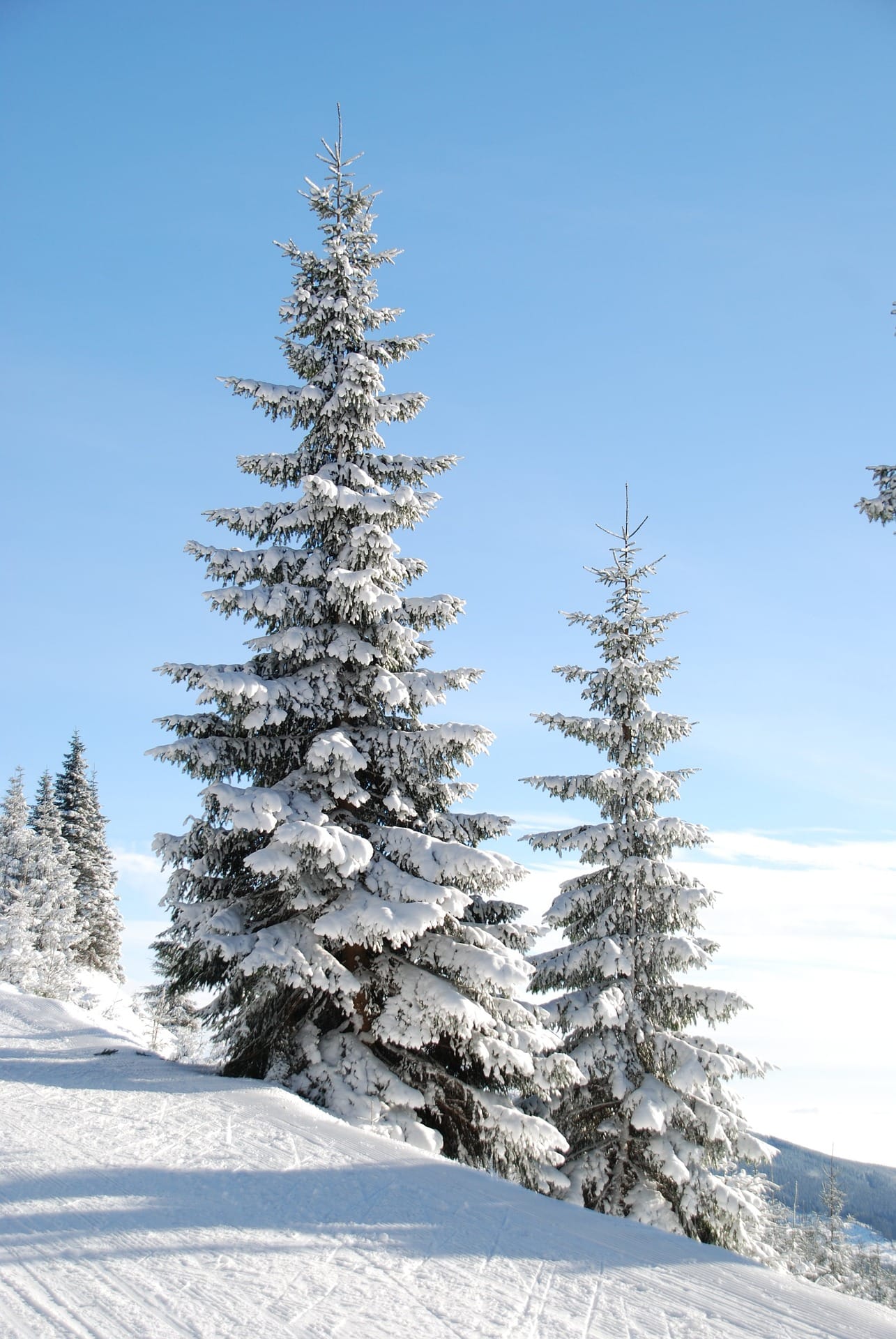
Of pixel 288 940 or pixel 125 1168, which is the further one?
pixel 288 940

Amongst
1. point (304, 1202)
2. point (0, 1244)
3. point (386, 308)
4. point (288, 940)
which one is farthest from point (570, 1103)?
point (386, 308)

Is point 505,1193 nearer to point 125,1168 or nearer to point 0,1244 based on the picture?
point 125,1168

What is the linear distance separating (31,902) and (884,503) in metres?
34.0

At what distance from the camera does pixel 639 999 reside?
1333 centimetres

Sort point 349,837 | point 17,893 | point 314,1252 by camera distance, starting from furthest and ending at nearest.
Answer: point 17,893, point 349,837, point 314,1252

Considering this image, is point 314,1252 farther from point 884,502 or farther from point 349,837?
point 884,502

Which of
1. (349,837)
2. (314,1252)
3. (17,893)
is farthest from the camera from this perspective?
(17,893)

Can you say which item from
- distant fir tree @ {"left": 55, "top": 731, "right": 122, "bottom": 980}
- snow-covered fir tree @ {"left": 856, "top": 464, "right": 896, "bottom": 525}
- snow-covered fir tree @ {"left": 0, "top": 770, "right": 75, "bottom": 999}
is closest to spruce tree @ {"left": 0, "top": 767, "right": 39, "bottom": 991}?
snow-covered fir tree @ {"left": 0, "top": 770, "right": 75, "bottom": 999}

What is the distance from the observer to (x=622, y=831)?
14.4m

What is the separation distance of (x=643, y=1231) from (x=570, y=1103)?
774cm

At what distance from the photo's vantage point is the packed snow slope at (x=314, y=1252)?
410 centimetres

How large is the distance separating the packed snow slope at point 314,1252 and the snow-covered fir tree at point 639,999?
22.2 ft

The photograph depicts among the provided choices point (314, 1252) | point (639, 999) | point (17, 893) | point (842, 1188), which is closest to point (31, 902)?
point (17, 893)

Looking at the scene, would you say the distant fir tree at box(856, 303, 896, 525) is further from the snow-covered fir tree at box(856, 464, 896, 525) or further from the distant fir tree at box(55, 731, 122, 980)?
the distant fir tree at box(55, 731, 122, 980)
